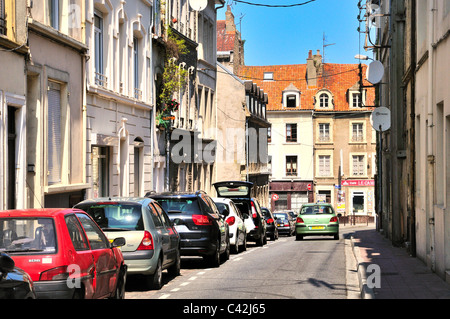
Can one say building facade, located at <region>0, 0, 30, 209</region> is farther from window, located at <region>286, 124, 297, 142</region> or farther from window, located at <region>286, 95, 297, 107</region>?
window, located at <region>286, 95, 297, 107</region>

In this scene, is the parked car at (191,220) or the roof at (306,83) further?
the roof at (306,83)

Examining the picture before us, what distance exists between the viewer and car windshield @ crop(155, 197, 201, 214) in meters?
17.6

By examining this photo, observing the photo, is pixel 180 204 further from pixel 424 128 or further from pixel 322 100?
pixel 322 100

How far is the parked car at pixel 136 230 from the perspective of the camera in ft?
44.1

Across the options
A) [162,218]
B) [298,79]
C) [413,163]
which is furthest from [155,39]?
→ [298,79]

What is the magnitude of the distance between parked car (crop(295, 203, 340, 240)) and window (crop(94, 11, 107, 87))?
10848 mm

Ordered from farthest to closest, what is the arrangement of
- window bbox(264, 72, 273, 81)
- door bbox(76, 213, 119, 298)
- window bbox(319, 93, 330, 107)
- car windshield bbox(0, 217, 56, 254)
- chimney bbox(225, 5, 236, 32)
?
window bbox(264, 72, 273, 81) < window bbox(319, 93, 330, 107) < chimney bbox(225, 5, 236, 32) < door bbox(76, 213, 119, 298) < car windshield bbox(0, 217, 56, 254)

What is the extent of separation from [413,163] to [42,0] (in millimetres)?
10135

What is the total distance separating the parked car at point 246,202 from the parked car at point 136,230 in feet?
47.1

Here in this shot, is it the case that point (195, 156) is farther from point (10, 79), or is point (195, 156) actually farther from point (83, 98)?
point (10, 79)

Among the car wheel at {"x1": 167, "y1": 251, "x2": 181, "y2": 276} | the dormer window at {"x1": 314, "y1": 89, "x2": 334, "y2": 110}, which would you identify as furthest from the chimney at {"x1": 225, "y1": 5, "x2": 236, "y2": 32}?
the car wheel at {"x1": 167, "y1": 251, "x2": 181, "y2": 276}

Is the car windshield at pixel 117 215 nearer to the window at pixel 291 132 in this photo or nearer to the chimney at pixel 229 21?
the chimney at pixel 229 21

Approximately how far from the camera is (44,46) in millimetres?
19344

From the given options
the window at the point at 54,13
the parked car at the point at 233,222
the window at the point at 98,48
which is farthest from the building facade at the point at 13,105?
the parked car at the point at 233,222
